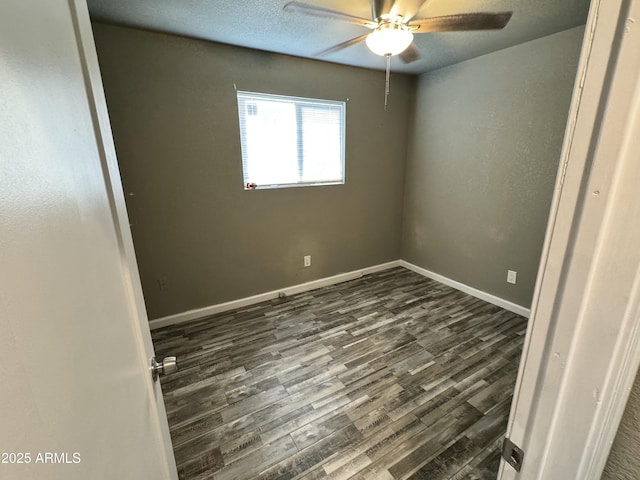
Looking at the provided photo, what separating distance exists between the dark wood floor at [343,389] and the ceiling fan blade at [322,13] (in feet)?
7.41

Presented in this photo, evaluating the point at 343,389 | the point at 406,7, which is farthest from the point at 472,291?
the point at 406,7

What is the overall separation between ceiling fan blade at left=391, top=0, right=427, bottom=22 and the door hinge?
6.05ft

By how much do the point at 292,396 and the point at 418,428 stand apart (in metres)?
0.77

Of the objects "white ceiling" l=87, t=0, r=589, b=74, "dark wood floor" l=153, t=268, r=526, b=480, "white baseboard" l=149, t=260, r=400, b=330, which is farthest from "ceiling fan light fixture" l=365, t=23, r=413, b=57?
"white baseboard" l=149, t=260, r=400, b=330

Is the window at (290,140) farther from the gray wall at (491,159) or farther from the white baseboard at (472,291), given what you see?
the white baseboard at (472,291)

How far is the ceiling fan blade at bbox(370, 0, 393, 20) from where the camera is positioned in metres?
1.44

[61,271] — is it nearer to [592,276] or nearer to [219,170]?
[592,276]

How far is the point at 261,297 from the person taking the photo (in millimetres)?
3000

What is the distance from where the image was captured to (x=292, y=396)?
1.81 m

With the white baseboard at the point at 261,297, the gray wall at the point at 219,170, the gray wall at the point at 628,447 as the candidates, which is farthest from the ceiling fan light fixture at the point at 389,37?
the white baseboard at the point at 261,297

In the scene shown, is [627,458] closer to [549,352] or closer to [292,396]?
[549,352]

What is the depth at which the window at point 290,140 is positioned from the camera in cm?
263

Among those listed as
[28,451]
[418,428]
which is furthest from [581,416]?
[418,428]

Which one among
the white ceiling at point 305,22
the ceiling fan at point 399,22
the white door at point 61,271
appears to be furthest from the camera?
the white ceiling at point 305,22
